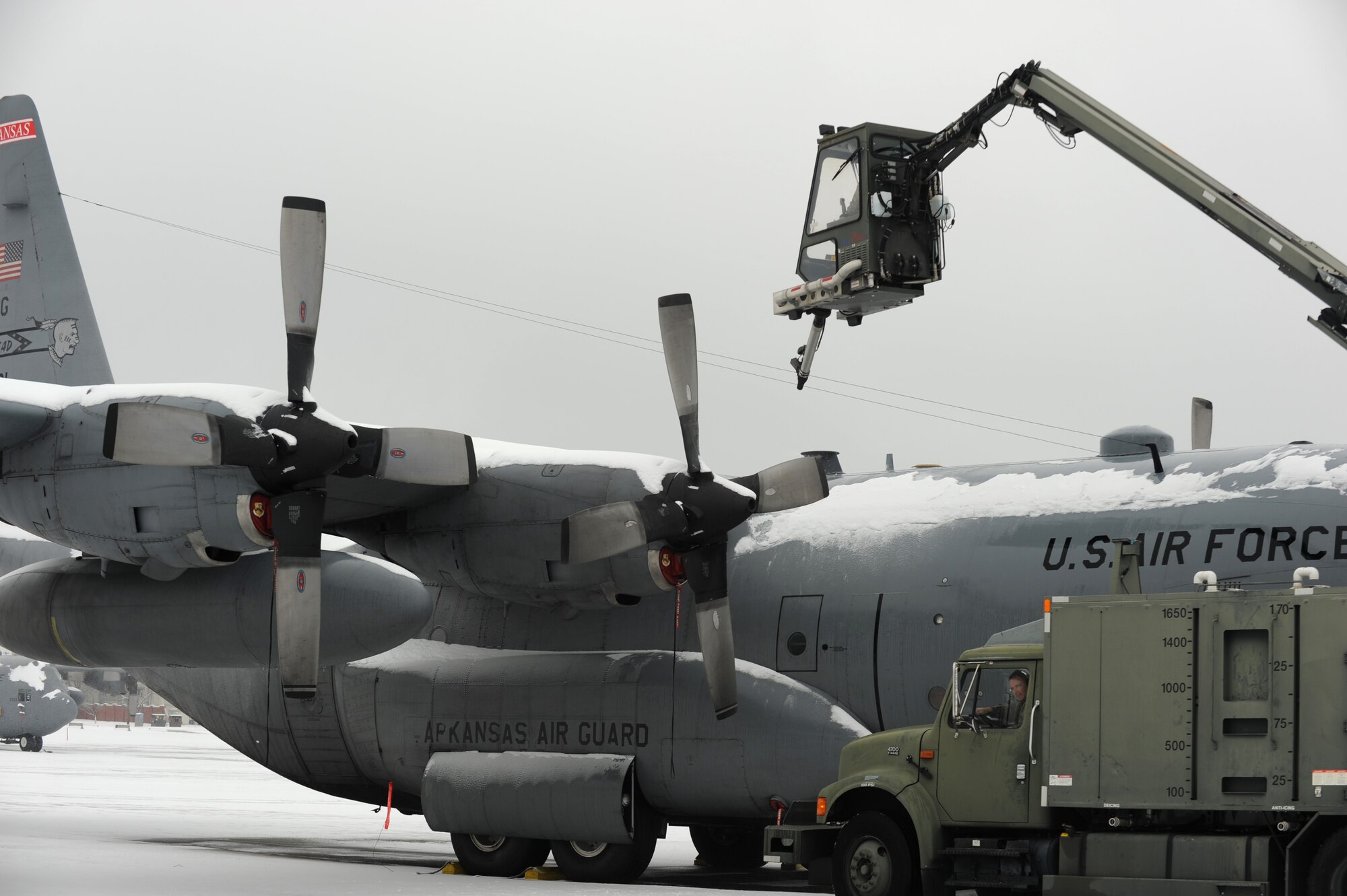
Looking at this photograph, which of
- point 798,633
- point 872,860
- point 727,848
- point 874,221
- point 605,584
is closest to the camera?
point 872,860

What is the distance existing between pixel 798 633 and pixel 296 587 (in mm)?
4961

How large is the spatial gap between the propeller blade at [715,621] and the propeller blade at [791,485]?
0.67 metres

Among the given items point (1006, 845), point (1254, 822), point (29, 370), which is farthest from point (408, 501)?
point (1254, 822)

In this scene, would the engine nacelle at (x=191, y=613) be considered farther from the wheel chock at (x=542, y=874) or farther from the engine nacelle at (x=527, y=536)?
the wheel chock at (x=542, y=874)

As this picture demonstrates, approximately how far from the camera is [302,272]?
1441 centimetres

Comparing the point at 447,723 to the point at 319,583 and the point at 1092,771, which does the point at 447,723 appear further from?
the point at 1092,771

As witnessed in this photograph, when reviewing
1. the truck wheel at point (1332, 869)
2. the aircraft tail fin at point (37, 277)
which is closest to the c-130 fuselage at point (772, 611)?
the truck wheel at point (1332, 869)

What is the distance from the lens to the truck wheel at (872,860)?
11273mm

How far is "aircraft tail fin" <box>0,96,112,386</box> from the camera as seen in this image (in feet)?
→ 60.1

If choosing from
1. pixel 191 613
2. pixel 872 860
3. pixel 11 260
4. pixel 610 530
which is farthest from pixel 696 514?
pixel 11 260

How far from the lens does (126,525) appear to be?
1475cm

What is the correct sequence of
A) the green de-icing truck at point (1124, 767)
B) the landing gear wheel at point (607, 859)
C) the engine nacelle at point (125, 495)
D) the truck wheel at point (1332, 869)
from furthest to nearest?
1. the landing gear wheel at point (607, 859)
2. the engine nacelle at point (125, 495)
3. the green de-icing truck at point (1124, 767)
4. the truck wheel at point (1332, 869)

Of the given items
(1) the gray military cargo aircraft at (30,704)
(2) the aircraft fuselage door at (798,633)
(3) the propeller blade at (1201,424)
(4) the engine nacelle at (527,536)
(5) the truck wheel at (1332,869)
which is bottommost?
(1) the gray military cargo aircraft at (30,704)

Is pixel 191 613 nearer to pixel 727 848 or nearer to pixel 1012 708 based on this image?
pixel 727 848
